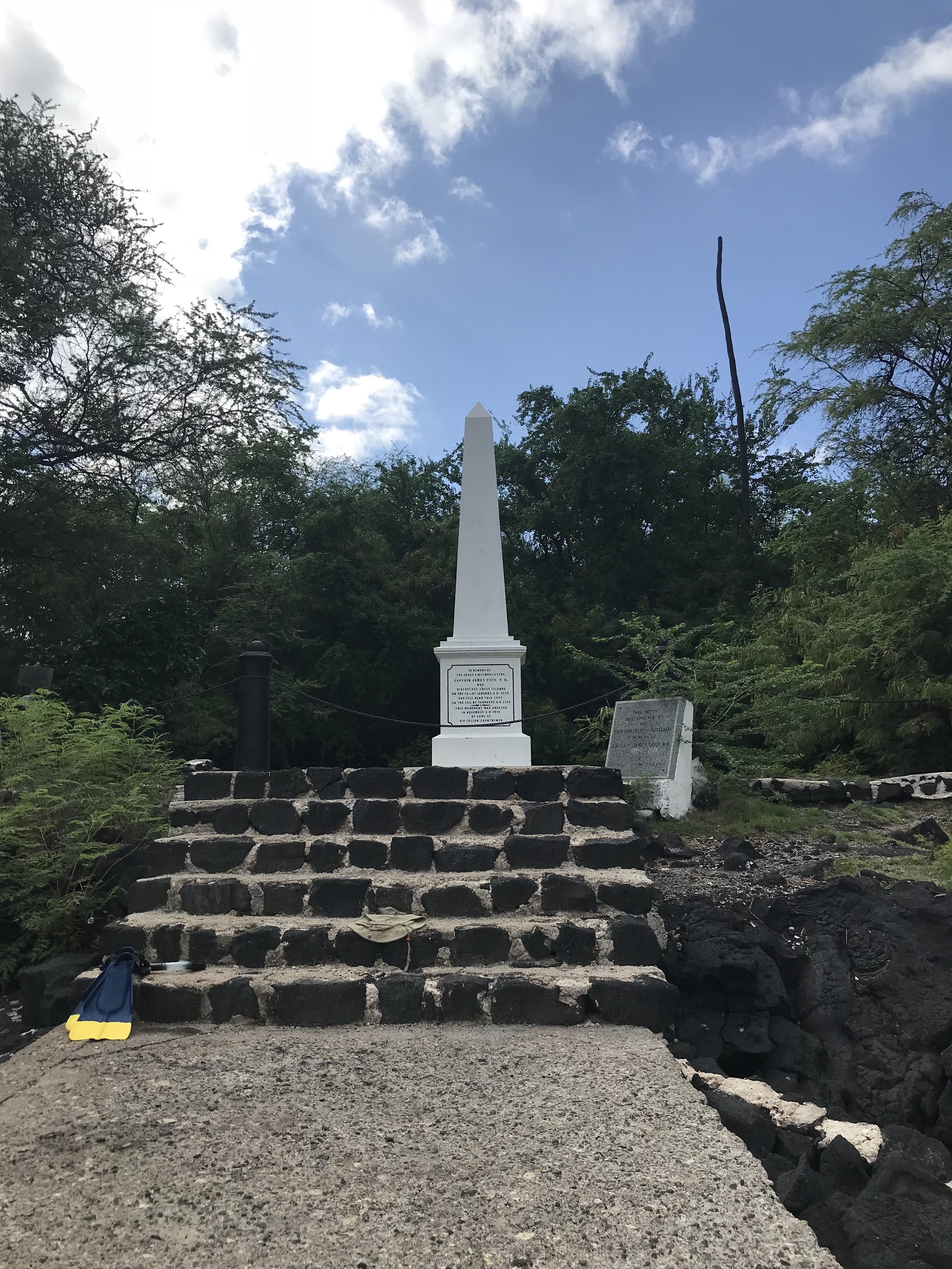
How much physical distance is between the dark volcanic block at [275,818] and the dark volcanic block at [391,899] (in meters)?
0.86

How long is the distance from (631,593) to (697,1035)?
749 inches

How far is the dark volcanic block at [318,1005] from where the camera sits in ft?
12.4

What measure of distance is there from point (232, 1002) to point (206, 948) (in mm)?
512

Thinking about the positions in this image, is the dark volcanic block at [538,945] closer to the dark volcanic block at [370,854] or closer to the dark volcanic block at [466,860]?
the dark volcanic block at [466,860]

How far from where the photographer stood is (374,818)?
520cm

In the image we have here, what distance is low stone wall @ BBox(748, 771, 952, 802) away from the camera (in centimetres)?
957

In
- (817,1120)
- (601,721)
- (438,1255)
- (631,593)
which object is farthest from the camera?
(631,593)

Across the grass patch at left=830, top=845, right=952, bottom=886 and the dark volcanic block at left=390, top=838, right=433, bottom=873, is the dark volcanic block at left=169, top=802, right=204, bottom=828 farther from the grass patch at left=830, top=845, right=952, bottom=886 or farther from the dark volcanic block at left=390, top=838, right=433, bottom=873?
the grass patch at left=830, top=845, right=952, bottom=886

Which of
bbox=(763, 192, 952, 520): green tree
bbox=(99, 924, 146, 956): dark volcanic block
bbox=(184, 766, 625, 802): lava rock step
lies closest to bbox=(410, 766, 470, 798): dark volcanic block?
bbox=(184, 766, 625, 802): lava rock step

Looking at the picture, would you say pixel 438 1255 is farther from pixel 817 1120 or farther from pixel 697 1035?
pixel 697 1035

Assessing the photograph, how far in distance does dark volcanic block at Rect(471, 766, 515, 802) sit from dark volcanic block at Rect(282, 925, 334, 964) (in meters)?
1.54

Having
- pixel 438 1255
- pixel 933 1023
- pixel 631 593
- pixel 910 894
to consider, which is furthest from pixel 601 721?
pixel 631 593

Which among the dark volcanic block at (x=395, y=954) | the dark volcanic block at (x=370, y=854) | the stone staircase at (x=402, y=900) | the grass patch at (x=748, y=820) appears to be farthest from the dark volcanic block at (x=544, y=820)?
the grass patch at (x=748, y=820)

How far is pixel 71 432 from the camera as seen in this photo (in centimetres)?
1377
